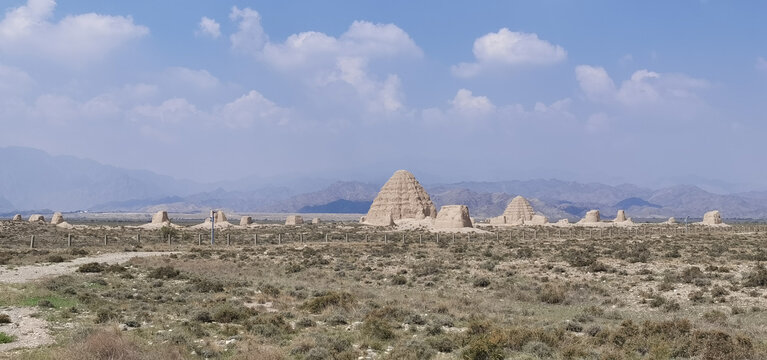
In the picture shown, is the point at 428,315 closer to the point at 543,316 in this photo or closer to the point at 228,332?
the point at 543,316

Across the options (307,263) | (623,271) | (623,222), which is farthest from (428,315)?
(623,222)

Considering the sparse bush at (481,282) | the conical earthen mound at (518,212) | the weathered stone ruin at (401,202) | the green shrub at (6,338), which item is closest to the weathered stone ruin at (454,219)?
the weathered stone ruin at (401,202)

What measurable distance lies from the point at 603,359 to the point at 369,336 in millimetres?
4916

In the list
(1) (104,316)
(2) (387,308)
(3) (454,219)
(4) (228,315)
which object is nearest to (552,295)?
(2) (387,308)

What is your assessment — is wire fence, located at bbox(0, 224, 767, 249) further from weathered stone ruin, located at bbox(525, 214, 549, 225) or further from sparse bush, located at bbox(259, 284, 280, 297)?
weathered stone ruin, located at bbox(525, 214, 549, 225)

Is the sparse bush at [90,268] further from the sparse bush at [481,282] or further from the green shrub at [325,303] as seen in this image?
the sparse bush at [481,282]

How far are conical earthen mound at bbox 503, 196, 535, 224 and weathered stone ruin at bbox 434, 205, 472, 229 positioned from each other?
30.6m

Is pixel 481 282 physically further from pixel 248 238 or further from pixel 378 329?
pixel 248 238

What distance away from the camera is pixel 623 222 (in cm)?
8956

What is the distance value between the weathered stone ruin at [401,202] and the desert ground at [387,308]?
192ft

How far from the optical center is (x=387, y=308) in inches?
605

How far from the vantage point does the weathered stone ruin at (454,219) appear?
64.7 m

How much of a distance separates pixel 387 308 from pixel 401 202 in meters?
76.9

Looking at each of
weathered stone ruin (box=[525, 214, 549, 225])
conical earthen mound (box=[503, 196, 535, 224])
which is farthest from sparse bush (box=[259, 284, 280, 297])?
conical earthen mound (box=[503, 196, 535, 224])
